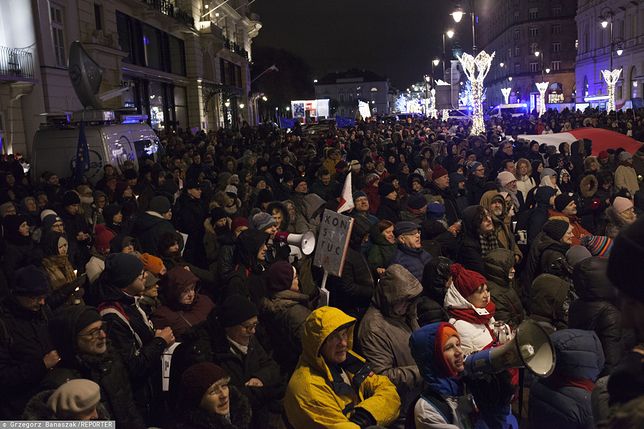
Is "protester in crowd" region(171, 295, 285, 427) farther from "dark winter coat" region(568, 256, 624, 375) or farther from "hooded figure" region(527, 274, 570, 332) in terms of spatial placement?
"hooded figure" region(527, 274, 570, 332)

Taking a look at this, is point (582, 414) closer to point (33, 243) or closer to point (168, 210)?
point (168, 210)

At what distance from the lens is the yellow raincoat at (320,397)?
3299mm

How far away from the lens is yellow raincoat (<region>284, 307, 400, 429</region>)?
330cm

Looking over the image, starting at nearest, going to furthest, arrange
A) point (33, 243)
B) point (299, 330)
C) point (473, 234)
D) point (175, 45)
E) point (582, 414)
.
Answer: point (582, 414) → point (299, 330) → point (473, 234) → point (33, 243) → point (175, 45)

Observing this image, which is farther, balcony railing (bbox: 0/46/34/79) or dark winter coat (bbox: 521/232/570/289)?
balcony railing (bbox: 0/46/34/79)

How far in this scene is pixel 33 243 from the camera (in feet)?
23.5

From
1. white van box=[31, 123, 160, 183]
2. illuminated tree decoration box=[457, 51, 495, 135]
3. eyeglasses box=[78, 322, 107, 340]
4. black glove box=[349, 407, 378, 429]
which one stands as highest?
illuminated tree decoration box=[457, 51, 495, 135]

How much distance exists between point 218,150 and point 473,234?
42.2 ft

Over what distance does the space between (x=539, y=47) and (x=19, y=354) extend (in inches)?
4218

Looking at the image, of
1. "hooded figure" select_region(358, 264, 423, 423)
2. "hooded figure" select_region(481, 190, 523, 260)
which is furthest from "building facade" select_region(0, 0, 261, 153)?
"hooded figure" select_region(358, 264, 423, 423)

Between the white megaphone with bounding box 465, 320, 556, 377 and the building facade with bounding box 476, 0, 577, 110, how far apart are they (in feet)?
305

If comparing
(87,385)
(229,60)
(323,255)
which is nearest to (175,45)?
(229,60)

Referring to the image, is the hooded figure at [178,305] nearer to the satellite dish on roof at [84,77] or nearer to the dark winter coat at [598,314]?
the dark winter coat at [598,314]

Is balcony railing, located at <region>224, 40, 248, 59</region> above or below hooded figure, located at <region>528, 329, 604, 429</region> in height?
above
